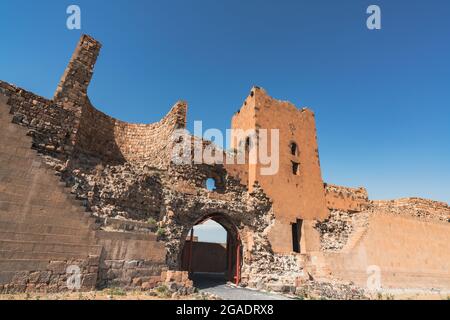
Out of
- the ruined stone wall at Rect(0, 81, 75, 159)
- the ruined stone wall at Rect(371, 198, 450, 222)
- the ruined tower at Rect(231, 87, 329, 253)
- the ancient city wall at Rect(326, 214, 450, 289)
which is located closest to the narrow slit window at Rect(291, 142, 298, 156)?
the ruined tower at Rect(231, 87, 329, 253)

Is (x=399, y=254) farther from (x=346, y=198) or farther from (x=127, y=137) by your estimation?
(x=127, y=137)

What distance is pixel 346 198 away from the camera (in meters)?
20.0

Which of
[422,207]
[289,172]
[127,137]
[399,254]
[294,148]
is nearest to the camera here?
[127,137]

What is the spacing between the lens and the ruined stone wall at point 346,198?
19267mm

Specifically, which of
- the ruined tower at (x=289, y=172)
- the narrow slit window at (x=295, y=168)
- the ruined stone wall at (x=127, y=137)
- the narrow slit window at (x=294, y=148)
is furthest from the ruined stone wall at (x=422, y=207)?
the ruined stone wall at (x=127, y=137)

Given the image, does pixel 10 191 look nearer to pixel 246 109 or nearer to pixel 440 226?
pixel 246 109

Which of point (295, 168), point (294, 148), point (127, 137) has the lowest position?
point (295, 168)

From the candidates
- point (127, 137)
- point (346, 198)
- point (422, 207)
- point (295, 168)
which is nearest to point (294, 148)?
point (295, 168)

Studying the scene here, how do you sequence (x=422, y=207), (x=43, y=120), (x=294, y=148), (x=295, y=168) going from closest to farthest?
1. (x=43, y=120)
2. (x=295, y=168)
3. (x=294, y=148)
4. (x=422, y=207)

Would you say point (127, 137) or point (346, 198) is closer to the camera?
point (127, 137)

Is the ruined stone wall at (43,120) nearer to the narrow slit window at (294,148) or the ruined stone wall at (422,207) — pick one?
the narrow slit window at (294,148)

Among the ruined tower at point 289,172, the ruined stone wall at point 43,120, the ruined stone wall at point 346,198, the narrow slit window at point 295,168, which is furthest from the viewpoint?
the ruined stone wall at point 346,198

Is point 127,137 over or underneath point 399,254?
over

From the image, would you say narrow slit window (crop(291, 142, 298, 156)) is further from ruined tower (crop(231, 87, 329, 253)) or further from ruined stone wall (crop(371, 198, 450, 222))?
ruined stone wall (crop(371, 198, 450, 222))
